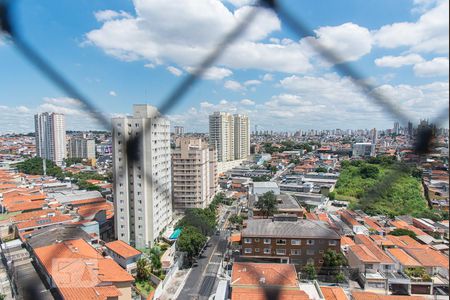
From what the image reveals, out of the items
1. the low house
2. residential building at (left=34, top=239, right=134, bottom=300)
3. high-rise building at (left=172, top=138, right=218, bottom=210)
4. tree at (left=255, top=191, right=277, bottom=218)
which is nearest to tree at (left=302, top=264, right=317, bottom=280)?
tree at (left=255, top=191, right=277, bottom=218)

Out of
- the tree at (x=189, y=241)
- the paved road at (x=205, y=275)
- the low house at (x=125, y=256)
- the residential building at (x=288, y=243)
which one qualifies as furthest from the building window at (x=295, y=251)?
the low house at (x=125, y=256)

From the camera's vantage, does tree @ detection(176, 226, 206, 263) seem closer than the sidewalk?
No

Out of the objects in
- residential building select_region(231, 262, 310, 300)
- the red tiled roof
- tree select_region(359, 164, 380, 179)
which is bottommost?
the red tiled roof

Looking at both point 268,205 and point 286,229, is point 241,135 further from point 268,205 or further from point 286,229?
point 286,229

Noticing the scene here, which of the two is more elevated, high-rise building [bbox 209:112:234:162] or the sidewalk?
high-rise building [bbox 209:112:234:162]

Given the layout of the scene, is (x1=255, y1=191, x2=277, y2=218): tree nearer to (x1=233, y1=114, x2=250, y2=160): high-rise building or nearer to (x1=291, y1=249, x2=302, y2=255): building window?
(x1=291, y1=249, x2=302, y2=255): building window

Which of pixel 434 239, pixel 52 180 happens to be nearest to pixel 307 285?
pixel 434 239

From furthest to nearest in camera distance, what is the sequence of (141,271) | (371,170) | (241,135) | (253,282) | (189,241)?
(241,135) → (189,241) → (141,271) → (253,282) → (371,170)

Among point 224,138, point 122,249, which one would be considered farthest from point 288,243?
point 224,138
